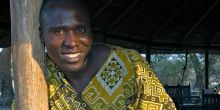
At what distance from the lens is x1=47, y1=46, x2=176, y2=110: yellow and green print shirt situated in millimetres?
1545

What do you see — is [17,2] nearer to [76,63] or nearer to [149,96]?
[76,63]

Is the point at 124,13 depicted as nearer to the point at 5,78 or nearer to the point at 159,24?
the point at 159,24

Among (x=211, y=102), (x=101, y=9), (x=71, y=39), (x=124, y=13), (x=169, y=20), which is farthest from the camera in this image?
(x=169, y=20)

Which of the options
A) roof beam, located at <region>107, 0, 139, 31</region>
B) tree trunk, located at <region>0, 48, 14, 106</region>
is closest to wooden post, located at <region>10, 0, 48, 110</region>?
roof beam, located at <region>107, 0, 139, 31</region>

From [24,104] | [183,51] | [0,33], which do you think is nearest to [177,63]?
[183,51]

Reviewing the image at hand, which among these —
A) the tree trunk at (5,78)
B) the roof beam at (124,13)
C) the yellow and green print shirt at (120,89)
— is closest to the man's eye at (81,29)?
the yellow and green print shirt at (120,89)

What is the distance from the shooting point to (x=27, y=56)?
1.71 metres

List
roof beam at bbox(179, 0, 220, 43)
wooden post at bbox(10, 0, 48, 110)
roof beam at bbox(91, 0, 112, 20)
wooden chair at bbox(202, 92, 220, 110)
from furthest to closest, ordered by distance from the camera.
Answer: roof beam at bbox(179, 0, 220, 43), roof beam at bbox(91, 0, 112, 20), wooden chair at bbox(202, 92, 220, 110), wooden post at bbox(10, 0, 48, 110)

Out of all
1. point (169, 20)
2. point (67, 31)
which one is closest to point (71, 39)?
point (67, 31)

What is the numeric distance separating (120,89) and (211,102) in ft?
13.3

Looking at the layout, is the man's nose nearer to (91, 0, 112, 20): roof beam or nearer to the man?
the man

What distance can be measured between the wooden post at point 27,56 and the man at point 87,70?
0.07 m

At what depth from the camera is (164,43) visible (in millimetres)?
8383

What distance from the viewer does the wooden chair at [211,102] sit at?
5.36 m
